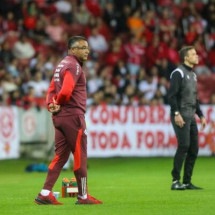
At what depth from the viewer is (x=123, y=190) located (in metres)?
15.2

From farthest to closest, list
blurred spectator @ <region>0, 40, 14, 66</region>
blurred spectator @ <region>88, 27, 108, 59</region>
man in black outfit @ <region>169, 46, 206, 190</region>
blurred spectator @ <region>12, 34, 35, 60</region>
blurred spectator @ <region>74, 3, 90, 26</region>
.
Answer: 1. blurred spectator @ <region>74, 3, 90, 26</region>
2. blurred spectator @ <region>88, 27, 108, 59</region>
3. blurred spectator @ <region>12, 34, 35, 60</region>
4. blurred spectator @ <region>0, 40, 14, 66</region>
5. man in black outfit @ <region>169, 46, 206, 190</region>

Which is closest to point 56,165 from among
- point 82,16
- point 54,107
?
point 54,107

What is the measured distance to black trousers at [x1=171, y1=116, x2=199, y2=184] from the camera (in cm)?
1482

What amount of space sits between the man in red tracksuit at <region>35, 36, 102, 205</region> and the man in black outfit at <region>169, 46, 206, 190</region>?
2.69 m

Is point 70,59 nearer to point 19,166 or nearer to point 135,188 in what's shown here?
point 135,188

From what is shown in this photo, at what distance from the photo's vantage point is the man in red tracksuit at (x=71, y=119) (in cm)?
1231

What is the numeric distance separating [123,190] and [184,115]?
5.06ft

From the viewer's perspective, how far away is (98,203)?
1258 cm

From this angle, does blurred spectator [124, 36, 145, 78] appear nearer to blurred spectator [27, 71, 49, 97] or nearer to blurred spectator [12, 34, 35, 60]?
blurred spectator [12, 34, 35, 60]

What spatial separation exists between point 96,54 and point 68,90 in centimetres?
1735

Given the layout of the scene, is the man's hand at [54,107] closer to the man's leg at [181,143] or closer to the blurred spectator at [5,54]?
the man's leg at [181,143]

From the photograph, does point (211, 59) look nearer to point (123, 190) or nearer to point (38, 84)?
point (38, 84)

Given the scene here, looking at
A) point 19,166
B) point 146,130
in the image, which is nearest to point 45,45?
point 146,130

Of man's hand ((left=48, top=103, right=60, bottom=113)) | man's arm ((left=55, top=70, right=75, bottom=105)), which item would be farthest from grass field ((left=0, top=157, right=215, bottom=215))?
man's arm ((left=55, top=70, right=75, bottom=105))
